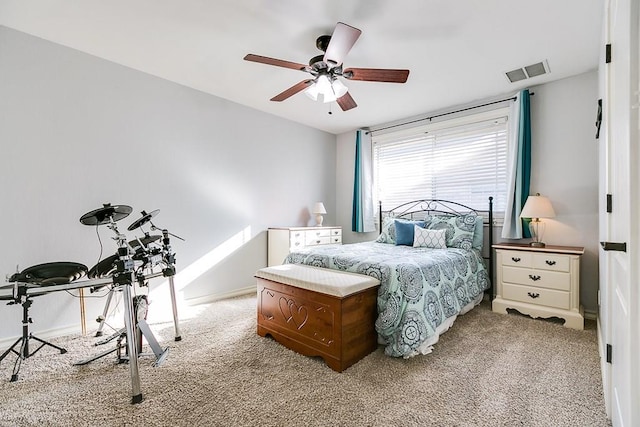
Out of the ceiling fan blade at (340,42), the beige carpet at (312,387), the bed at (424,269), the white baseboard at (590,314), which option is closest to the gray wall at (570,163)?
the white baseboard at (590,314)

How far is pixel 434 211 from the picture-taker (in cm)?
427

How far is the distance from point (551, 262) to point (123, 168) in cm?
432

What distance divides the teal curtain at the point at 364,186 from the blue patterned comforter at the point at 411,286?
1810mm

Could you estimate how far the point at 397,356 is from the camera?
2.18m

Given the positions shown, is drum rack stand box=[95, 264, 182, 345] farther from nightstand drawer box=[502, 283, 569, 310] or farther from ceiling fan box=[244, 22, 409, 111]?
nightstand drawer box=[502, 283, 569, 310]

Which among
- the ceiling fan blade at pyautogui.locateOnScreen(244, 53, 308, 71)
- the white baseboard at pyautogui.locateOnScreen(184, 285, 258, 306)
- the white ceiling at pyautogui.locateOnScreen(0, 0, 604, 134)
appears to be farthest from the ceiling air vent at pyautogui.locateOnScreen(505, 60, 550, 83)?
the white baseboard at pyautogui.locateOnScreen(184, 285, 258, 306)

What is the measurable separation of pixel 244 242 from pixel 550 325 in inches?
138

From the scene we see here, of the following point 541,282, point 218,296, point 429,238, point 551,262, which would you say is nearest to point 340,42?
point 429,238

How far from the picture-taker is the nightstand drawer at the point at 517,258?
308 cm

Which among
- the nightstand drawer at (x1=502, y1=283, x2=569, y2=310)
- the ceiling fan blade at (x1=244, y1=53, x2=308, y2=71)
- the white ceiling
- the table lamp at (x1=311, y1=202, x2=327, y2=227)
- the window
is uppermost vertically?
the white ceiling

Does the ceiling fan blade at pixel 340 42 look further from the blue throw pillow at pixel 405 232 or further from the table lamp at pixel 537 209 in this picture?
the table lamp at pixel 537 209

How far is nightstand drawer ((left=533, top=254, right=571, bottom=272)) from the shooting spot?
2.87m

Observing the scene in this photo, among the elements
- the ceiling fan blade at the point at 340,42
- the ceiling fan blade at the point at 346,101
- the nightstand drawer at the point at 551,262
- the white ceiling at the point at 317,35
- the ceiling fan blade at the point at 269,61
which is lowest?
the nightstand drawer at the point at 551,262

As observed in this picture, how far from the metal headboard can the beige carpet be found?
4.34 ft
